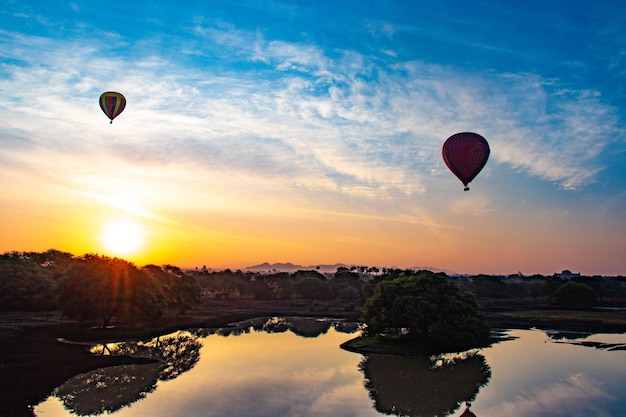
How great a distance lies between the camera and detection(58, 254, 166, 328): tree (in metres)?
47.4

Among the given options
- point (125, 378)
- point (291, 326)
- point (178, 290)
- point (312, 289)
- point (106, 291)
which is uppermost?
point (312, 289)

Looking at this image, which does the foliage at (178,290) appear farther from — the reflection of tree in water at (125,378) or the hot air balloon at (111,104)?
the hot air balloon at (111,104)

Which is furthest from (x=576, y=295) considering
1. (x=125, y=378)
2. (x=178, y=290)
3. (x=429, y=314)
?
(x=125, y=378)

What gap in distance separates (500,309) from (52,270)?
80.5 m

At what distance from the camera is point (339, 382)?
30016mm

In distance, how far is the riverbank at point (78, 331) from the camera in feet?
87.0

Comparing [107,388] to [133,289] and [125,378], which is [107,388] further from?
[133,289]

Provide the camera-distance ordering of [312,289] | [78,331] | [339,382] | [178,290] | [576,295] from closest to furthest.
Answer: [339,382], [78,331], [178,290], [576,295], [312,289]

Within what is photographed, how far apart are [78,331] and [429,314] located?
35416mm

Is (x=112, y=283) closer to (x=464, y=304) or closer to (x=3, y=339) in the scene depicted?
(x=3, y=339)

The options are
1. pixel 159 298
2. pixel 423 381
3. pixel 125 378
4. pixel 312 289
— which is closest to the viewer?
pixel 125 378

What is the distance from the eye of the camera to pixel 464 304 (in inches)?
1672

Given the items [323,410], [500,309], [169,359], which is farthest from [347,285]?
[323,410]

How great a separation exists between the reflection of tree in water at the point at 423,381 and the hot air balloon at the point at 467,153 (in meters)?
16.0
